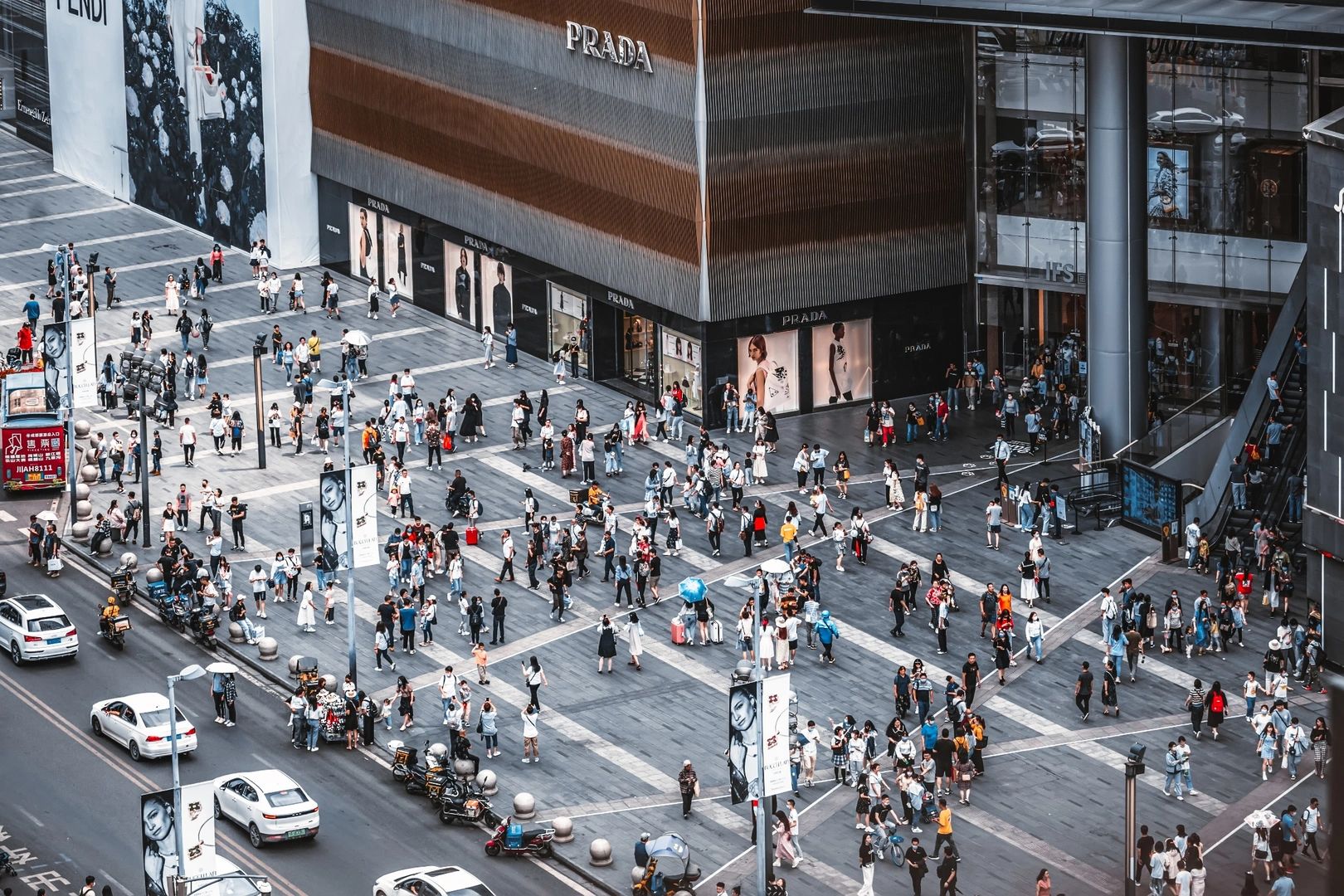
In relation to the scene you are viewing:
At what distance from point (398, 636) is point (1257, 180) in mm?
29631

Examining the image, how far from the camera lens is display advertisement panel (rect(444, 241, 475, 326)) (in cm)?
8444

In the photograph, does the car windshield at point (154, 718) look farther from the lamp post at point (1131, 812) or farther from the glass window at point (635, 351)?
the glass window at point (635, 351)

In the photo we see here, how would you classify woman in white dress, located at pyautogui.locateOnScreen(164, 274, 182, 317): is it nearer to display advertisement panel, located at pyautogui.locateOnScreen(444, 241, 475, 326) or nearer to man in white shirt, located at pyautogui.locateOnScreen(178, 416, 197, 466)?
display advertisement panel, located at pyautogui.locateOnScreen(444, 241, 475, 326)

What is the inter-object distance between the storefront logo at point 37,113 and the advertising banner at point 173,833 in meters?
71.9

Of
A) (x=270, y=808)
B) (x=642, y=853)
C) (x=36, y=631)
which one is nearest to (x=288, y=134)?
(x=36, y=631)

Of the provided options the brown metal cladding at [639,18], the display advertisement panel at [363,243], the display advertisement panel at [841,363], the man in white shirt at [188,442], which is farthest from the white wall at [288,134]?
the display advertisement panel at [841,363]

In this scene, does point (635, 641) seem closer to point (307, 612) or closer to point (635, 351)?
point (307, 612)

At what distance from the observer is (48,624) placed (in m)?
57.4

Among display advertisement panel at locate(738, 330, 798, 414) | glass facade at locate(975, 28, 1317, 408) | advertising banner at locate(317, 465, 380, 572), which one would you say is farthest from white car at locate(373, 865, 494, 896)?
glass facade at locate(975, 28, 1317, 408)

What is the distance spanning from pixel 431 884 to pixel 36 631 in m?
17.4

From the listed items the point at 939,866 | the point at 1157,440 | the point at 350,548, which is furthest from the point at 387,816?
the point at 1157,440

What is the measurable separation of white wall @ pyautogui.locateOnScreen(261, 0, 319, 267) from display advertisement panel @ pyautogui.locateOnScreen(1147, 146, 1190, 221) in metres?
34.8

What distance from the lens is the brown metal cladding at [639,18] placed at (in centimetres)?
7050

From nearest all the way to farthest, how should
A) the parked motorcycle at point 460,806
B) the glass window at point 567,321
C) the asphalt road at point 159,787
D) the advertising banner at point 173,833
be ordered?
1. the advertising banner at point 173,833
2. the asphalt road at point 159,787
3. the parked motorcycle at point 460,806
4. the glass window at point 567,321
